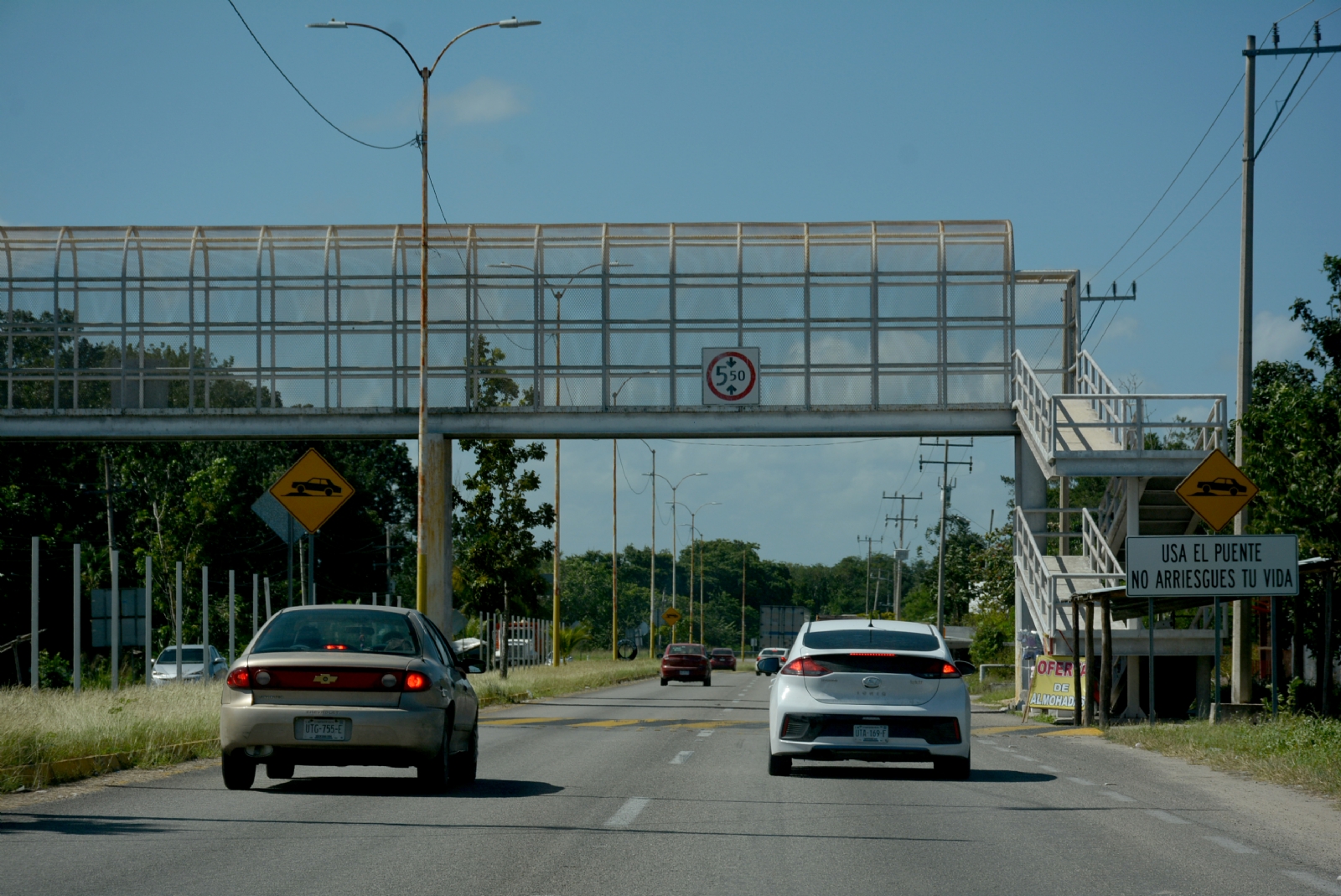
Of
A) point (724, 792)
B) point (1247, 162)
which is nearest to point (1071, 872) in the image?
point (724, 792)

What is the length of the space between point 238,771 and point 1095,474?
2231 centimetres

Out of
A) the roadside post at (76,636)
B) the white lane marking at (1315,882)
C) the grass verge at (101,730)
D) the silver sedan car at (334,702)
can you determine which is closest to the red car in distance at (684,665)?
the grass verge at (101,730)

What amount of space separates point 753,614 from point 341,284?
149 metres

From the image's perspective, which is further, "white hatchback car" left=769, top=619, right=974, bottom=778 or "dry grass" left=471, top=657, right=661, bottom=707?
"dry grass" left=471, top=657, right=661, bottom=707

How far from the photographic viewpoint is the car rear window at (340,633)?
1334cm

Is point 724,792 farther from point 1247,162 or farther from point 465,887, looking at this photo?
point 1247,162

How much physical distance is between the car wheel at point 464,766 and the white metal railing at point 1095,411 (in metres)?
19.4

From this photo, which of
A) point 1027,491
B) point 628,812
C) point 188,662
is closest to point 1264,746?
point 628,812

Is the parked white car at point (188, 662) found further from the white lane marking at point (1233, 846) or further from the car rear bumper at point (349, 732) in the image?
the white lane marking at point (1233, 846)

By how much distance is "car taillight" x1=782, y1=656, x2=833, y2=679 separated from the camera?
15.3 m

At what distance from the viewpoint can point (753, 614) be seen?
18362cm

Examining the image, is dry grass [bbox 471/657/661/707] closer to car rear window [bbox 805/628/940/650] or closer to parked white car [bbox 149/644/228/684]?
parked white car [bbox 149/644/228/684]

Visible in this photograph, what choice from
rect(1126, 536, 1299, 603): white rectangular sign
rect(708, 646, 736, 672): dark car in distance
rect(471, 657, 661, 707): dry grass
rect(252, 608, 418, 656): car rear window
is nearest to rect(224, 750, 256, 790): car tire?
rect(252, 608, 418, 656): car rear window

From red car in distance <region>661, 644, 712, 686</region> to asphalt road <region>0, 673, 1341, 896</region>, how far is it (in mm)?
38465
